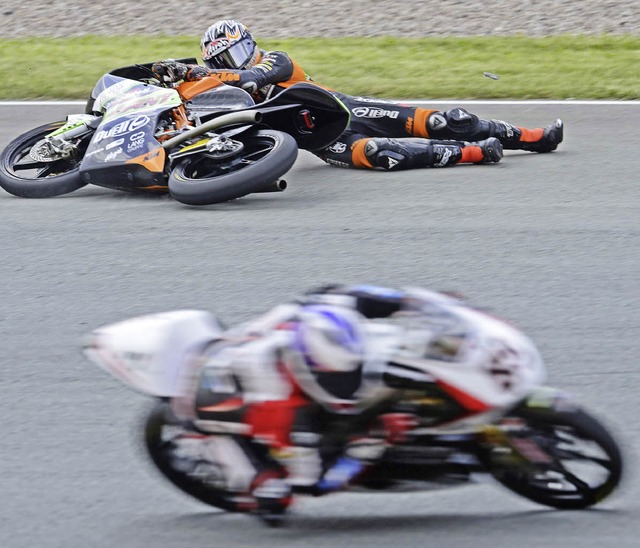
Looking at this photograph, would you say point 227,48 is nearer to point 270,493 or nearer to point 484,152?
point 484,152

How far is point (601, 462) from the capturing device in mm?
3373

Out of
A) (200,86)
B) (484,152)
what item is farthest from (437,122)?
(200,86)

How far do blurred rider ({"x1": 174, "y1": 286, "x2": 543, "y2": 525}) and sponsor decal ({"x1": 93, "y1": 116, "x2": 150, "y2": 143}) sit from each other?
4365 millimetres

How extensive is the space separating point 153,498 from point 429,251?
2.89 meters

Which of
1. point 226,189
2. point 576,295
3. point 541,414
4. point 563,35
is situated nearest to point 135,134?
point 226,189

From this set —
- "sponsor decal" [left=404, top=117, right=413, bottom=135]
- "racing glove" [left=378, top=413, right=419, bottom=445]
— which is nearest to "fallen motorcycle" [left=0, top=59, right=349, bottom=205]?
"sponsor decal" [left=404, top=117, right=413, bottom=135]

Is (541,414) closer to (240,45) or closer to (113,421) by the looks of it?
(113,421)

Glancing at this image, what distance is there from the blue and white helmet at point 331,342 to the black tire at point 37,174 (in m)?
4.89

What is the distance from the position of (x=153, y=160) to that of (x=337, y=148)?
146 centimetres

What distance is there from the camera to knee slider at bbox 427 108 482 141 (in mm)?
8445

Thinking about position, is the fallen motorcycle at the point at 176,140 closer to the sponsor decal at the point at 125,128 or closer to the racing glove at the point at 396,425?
the sponsor decal at the point at 125,128

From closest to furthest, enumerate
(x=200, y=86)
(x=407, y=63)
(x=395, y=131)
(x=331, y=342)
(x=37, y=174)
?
(x=331, y=342)
(x=200, y=86)
(x=37, y=174)
(x=395, y=131)
(x=407, y=63)

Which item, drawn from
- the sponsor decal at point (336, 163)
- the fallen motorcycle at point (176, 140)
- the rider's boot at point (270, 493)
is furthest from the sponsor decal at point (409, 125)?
the rider's boot at point (270, 493)

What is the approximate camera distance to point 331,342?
3205 mm
